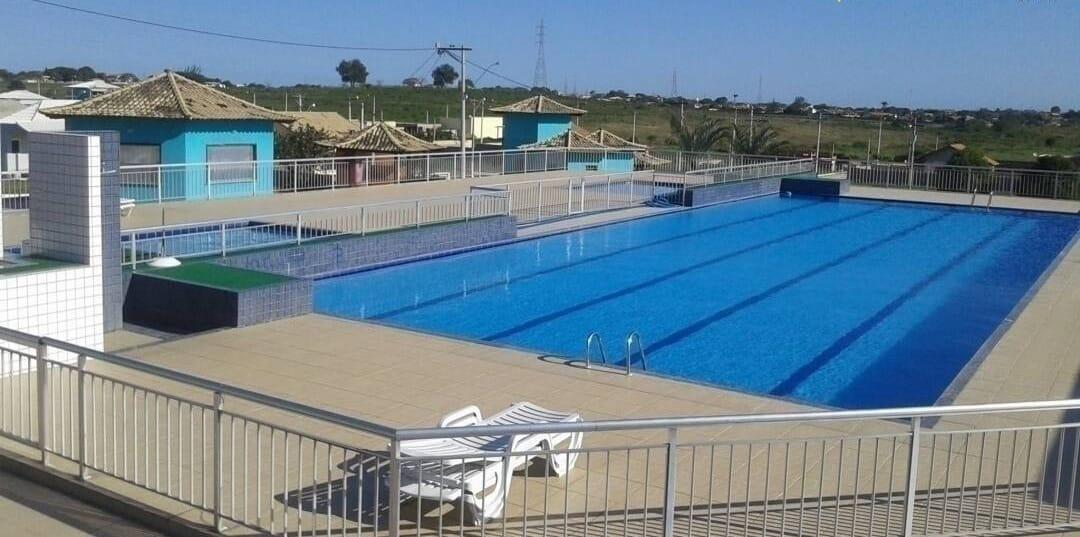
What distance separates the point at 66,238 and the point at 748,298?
405 inches

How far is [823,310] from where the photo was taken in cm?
1562

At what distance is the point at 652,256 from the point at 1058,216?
45.4 ft

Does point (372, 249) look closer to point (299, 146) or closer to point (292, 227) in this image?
point (292, 227)

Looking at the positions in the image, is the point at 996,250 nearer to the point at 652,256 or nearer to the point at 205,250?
the point at 652,256

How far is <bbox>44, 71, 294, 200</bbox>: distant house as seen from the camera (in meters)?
23.3

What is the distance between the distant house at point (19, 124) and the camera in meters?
28.8

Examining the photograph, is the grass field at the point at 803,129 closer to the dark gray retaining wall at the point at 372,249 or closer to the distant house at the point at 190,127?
the distant house at the point at 190,127

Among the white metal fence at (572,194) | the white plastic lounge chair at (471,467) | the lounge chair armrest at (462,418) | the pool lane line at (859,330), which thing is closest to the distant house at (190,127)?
the white metal fence at (572,194)

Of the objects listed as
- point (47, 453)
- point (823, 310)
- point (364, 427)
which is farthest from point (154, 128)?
point (364, 427)

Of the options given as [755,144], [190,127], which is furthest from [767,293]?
[755,144]

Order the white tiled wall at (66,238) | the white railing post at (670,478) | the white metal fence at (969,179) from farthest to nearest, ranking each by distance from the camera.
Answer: the white metal fence at (969,179) → the white tiled wall at (66,238) → the white railing post at (670,478)

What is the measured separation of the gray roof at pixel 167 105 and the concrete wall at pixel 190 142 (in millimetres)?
260

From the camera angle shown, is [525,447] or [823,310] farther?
[823,310]

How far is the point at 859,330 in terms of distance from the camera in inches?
567
